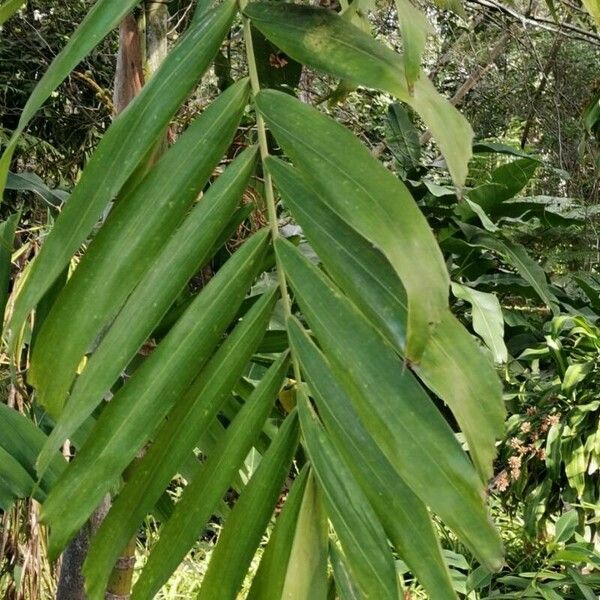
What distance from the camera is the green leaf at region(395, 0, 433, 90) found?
413 millimetres

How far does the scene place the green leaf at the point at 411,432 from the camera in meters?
0.40

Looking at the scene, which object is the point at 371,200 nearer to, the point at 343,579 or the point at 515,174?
the point at 343,579

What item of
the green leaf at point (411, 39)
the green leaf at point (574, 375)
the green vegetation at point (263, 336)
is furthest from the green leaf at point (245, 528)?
the green leaf at point (574, 375)

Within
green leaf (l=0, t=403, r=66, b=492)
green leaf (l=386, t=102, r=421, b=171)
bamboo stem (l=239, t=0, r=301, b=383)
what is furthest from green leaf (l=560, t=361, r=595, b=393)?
bamboo stem (l=239, t=0, r=301, b=383)

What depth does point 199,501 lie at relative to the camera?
479 mm

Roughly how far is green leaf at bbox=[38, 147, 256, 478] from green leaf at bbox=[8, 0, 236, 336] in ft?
0.15

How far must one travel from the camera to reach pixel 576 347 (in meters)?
2.74

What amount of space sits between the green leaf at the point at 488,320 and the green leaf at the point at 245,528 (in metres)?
1.84

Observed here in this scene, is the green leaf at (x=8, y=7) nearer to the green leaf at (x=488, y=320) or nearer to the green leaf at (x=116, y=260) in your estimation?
the green leaf at (x=116, y=260)

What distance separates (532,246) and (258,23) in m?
3.07

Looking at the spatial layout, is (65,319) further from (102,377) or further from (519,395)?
(519,395)

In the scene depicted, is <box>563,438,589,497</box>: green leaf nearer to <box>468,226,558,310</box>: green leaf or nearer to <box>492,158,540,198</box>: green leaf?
<box>468,226,558,310</box>: green leaf

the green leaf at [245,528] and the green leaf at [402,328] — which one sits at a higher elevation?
the green leaf at [402,328]

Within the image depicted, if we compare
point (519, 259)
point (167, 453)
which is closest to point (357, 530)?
point (167, 453)
